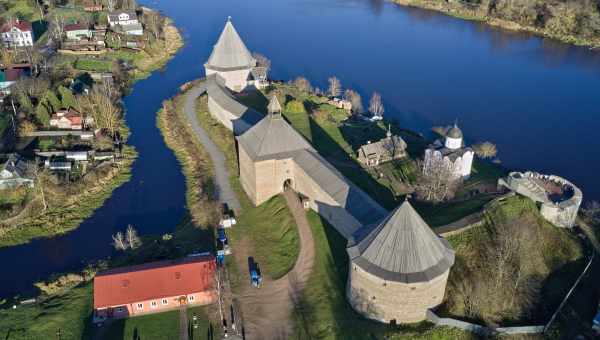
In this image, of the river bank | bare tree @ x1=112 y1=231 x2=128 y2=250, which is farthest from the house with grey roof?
the river bank

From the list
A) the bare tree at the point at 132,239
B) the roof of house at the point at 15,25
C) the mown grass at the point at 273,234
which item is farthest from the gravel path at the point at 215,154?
the roof of house at the point at 15,25

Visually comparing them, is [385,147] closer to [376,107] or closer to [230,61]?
[376,107]

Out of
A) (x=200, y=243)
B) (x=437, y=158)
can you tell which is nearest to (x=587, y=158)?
(x=437, y=158)

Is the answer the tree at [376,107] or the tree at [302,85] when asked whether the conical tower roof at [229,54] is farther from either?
the tree at [376,107]

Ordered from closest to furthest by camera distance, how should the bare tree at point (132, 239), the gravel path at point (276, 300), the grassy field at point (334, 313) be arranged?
the grassy field at point (334, 313)
the gravel path at point (276, 300)
the bare tree at point (132, 239)

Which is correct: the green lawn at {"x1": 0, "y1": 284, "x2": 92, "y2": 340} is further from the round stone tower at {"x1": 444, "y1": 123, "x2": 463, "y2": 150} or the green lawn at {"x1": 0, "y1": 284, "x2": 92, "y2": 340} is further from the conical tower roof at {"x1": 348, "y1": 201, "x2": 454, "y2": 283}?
the round stone tower at {"x1": 444, "y1": 123, "x2": 463, "y2": 150}

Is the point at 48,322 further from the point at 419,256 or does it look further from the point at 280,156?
the point at 419,256
